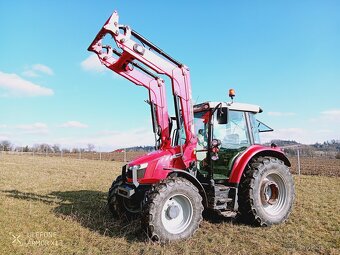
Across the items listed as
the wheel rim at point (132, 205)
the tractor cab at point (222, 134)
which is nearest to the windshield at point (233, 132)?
the tractor cab at point (222, 134)

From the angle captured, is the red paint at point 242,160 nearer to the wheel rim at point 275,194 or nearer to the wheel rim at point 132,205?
the wheel rim at point 275,194

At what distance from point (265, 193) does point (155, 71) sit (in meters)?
3.26

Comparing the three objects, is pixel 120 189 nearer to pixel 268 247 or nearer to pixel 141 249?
pixel 141 249

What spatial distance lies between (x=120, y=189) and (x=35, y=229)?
160cm

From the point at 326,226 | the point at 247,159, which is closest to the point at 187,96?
the point at 247,159

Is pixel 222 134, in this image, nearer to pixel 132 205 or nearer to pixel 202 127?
pixel 202 127

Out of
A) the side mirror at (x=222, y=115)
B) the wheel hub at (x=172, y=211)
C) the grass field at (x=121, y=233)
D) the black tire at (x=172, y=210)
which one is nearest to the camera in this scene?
the grass field at (x=121, y=233)

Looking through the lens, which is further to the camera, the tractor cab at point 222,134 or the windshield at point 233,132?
the windshield at point 233,132

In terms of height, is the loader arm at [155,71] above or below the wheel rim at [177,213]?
above

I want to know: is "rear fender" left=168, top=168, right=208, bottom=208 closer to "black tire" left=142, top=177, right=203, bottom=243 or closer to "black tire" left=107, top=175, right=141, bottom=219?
"black tire" left=142, top=177, right=203, bottom=243

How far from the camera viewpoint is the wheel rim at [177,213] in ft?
18.6

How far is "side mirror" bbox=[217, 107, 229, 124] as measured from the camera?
625 centimetres

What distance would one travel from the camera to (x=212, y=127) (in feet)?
21.9

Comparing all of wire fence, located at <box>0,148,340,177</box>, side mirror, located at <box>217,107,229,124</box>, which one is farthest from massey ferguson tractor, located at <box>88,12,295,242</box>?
wire fence, located at <box>0,148,340,177</box>
